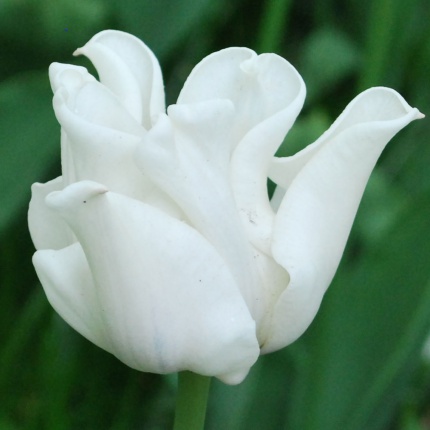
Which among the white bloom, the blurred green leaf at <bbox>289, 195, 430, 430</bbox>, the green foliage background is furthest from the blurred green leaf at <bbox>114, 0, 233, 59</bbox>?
the white bloom

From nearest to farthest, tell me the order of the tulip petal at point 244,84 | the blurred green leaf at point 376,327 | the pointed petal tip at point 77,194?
the pointed petal tip at point 77,194 → the tulip petal at point 244,84 → the blurred green leaf at point 376,327

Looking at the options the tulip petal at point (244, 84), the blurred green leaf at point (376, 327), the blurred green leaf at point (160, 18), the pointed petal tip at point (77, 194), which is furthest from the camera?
the blurred green leaf at point (160, 18)

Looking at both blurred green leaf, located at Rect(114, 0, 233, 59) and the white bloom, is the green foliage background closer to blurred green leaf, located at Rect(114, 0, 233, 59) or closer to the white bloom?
blurred green leaf, located at Rect(114, 0, 233, 59)

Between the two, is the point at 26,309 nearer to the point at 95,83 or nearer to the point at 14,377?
the point at 14,377

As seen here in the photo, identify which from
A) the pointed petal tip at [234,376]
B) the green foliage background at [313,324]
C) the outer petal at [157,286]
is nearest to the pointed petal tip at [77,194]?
the outer petal at [157,286]

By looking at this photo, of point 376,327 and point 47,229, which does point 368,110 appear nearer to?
point 47,229

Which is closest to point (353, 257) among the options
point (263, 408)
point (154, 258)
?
point (263, 408)

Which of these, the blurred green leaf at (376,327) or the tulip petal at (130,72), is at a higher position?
the tulip petal at (130,72)

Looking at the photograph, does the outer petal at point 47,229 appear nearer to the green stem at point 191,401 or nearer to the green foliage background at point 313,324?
the green stem at point 191,401
